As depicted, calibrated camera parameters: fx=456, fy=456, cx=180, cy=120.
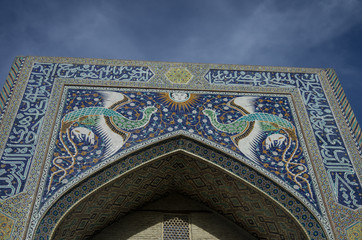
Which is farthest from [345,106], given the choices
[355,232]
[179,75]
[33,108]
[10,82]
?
[10,82]

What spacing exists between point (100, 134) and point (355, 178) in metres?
3.04

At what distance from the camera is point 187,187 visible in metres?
5.85

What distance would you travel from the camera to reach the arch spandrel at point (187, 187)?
491 cm

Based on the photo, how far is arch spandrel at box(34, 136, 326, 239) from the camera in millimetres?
4910

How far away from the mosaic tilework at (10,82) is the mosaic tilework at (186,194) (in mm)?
1571

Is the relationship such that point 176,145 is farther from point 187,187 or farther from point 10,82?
point 10,82

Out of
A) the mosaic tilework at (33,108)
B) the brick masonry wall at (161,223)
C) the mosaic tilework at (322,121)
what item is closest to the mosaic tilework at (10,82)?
the mosaic tilework at (33,108)

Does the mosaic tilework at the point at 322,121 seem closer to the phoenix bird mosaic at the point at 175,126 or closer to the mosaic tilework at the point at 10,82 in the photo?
the phoenix bird mosaic at the point at 175,126

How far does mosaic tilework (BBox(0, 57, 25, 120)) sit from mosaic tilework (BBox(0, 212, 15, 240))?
56.2 inches

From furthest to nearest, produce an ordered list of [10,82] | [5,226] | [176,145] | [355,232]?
[10,82] < [176,145] < [355,232] < [5,226]

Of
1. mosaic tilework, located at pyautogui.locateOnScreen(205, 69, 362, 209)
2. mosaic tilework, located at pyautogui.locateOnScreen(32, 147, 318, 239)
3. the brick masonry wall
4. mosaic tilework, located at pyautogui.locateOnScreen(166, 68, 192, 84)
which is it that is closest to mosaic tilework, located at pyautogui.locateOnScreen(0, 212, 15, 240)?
mosaic tilework, located at pyautogui.locateOnScreen(32, 147, 318, 239)

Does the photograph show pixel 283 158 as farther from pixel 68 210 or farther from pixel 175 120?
pixel 68 210

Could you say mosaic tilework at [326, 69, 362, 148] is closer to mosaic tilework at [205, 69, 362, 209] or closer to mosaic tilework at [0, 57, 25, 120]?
mosaic tilework at [205, 69, 362, 209]

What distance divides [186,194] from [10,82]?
2686 millimetres
